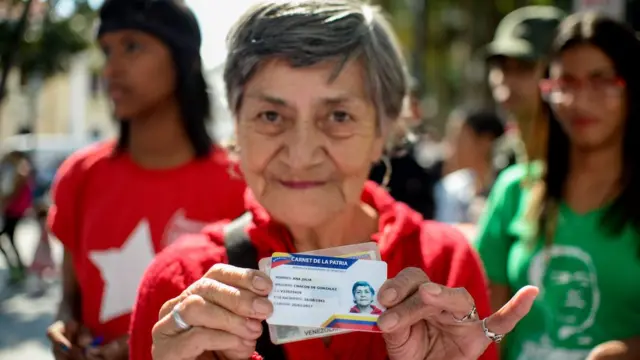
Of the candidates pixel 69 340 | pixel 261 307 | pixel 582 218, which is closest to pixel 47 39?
pixel 69 340

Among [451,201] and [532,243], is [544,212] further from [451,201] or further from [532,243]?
[451,201]

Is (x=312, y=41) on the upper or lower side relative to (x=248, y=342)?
upper

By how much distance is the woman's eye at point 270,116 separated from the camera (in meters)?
1.71

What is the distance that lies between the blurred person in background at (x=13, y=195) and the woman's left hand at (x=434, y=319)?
30.5 feet

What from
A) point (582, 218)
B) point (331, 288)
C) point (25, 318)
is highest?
point (331, 288)

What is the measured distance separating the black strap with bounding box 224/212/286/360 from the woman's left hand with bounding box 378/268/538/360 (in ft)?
0.94

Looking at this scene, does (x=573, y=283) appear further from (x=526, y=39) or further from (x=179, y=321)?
(x=526, y=39)

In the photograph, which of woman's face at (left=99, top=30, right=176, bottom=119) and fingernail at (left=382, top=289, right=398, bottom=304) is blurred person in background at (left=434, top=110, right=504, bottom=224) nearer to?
woman's face at (left=99, top=30, right=176, bottom=119)

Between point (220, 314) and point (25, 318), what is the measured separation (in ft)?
25.0

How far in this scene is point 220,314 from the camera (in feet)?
4.62

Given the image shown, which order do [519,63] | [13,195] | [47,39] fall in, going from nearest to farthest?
[519,63] < [47,39] < [13,195]

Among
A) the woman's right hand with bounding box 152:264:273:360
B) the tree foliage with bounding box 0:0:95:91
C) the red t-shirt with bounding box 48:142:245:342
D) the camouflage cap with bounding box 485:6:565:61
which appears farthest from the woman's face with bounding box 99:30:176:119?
→ the camouflage cap with bounding box 485:6:565:61

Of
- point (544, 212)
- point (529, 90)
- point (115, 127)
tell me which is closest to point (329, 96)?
point (544, 212)

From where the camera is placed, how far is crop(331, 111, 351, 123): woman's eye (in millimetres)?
1710
